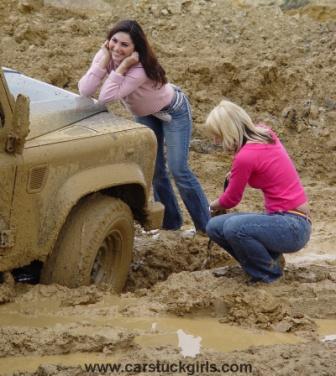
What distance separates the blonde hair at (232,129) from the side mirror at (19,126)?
1.25 meters

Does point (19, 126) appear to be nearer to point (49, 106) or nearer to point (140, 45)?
point (49, 106)

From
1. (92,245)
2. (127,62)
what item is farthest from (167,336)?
(127,62)

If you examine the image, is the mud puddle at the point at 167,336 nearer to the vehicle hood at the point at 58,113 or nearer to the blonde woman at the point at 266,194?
the blonde woman at the point at 266,194

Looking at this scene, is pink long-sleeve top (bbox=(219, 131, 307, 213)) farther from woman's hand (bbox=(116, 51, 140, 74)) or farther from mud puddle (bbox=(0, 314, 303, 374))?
woman's hand (bbox=(116, 51, 140, 74))

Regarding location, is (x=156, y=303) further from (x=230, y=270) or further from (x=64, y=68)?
(x=64, y=68)

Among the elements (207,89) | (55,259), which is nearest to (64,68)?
(207,89)

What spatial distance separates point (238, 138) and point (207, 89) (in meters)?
5.36

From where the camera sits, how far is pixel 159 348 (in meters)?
5.21

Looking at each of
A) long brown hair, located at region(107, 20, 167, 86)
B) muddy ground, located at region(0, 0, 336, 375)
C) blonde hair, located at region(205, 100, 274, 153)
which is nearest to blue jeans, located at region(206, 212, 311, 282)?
muddy ground, located at region(0, 0, 336, 375)

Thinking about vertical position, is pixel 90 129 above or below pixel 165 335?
above

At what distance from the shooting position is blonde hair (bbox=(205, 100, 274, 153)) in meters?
6.15

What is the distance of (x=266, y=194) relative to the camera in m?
6.38

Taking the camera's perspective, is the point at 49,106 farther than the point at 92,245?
Yes

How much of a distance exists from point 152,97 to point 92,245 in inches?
62.3
